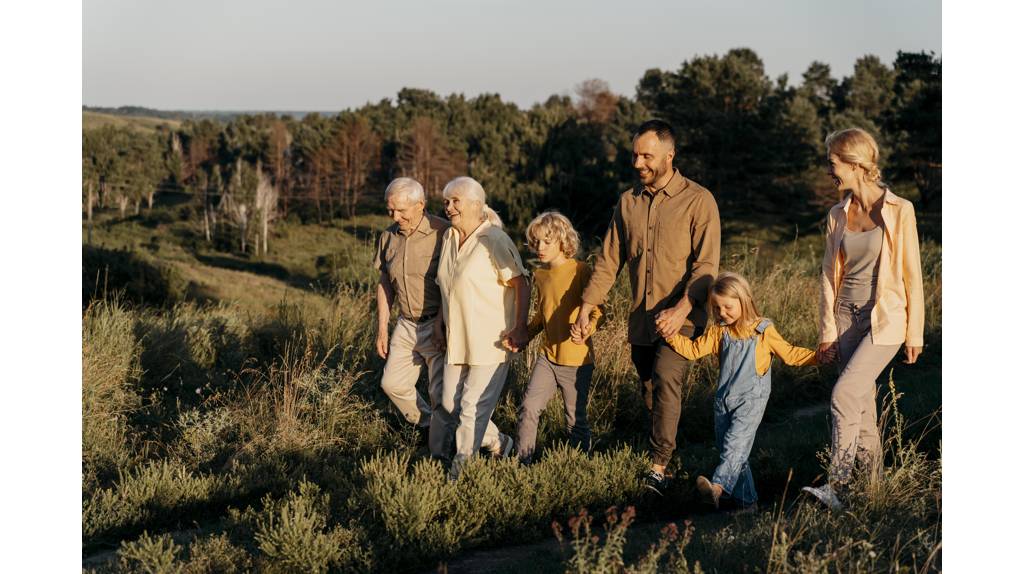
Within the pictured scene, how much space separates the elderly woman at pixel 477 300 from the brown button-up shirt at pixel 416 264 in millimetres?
276

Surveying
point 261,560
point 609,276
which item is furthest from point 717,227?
point 261,560

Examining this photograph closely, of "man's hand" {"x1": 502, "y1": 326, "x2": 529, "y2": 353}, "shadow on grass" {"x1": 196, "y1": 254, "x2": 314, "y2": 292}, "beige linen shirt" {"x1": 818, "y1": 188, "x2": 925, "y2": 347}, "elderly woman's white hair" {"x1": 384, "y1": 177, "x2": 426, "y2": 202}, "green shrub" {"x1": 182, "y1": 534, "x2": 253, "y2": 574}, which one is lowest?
"shadow on grass" {"x1": 196, "y1": 254, "x2": 314, "y2": 292}

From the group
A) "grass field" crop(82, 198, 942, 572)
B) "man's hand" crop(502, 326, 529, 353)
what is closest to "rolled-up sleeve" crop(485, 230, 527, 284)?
"man's hand" crop(502, 326, 529, 353)

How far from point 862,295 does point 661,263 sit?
102 cm

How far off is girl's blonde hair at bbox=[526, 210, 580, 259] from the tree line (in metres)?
22.5

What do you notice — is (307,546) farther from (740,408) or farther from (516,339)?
(740,408)

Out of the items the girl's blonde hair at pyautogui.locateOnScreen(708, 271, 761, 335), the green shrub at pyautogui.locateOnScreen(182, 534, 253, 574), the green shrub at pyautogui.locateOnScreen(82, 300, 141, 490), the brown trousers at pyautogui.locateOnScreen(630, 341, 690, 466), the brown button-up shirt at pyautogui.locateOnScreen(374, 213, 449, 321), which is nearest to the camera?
the green shrub at pyautogui.locateOnScreen(182, 534, 253, 574)

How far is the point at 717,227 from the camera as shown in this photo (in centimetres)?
459

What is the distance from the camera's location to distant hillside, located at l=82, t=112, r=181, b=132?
73812mm

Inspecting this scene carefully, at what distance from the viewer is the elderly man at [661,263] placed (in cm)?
455

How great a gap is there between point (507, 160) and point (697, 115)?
34.9 feet

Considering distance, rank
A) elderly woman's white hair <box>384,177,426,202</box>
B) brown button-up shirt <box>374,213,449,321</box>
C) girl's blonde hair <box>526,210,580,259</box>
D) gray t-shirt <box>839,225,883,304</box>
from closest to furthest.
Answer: gray t-shirt <box>839,225,883,304</box> → girl's blonde hair <box>526,210,580,259</box> → elderly woman's white hair <box>384,177,426,202</box> → brown button-up shirt <box>374,213,449,321</box>

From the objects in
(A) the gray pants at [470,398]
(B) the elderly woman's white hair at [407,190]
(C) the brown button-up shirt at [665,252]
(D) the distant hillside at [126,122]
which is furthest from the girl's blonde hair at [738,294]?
(D) the distant hillside at [126,122]

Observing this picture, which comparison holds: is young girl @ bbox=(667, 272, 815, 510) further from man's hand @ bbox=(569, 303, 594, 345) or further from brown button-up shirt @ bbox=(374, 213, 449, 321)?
brown button-up shirt @ bbox=(374, 213, 449, 321)
